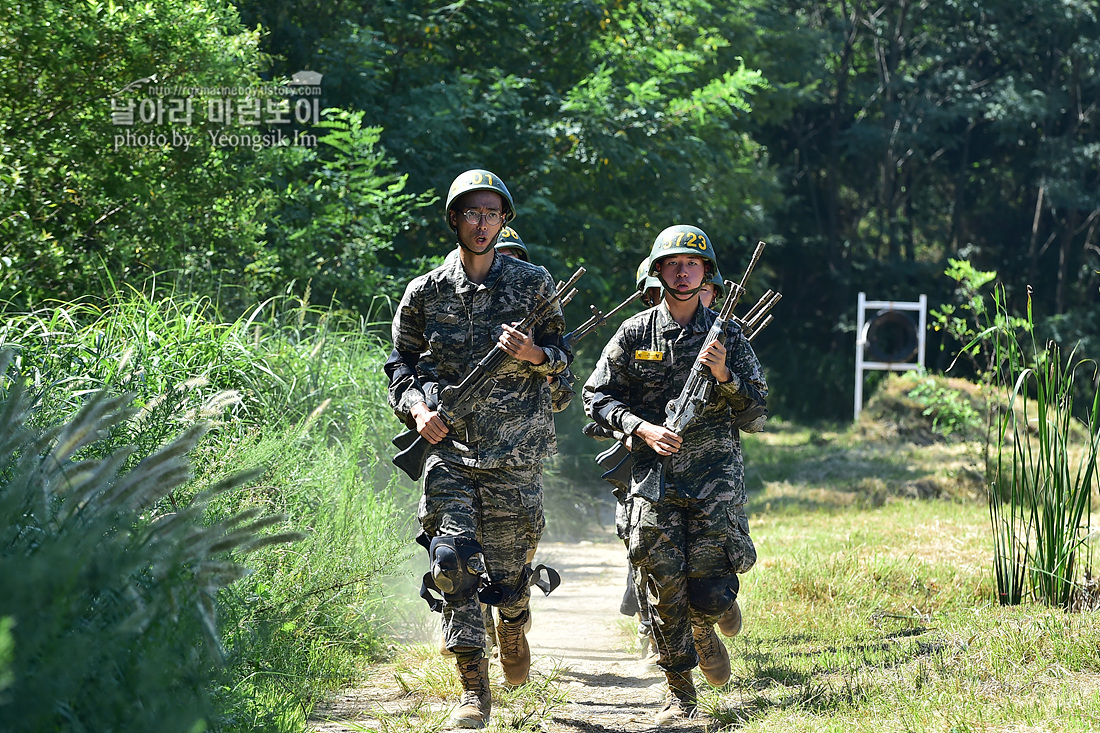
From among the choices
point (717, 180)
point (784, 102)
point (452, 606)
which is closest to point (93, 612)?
point (452, 606)

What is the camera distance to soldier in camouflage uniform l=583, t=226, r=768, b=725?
4.55 meters

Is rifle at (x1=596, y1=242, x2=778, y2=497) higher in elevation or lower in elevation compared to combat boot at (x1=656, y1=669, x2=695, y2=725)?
higher

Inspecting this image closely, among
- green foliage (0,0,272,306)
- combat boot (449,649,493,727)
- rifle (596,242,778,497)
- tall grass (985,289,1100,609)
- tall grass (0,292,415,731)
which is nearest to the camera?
tall grass (0,292,415,731)

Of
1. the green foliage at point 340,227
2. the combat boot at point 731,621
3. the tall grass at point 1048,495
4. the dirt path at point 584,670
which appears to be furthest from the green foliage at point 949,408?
the combat boot at point 731,621

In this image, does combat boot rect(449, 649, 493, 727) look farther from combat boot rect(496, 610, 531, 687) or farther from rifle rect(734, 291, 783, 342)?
rifle rect(734, 291, 783, 342)

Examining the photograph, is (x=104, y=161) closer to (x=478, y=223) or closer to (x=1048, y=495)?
(x=478, y=223)

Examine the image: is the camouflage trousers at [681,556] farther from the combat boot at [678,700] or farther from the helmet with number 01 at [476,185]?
the helmet with number 01 at [476,185]

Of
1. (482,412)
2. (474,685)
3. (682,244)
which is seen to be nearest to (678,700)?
(474,685)

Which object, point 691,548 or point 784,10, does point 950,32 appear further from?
point 691,548

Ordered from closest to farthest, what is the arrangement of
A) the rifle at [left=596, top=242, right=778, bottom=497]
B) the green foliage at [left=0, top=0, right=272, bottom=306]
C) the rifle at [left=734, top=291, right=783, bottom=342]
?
1. the rifle at [left=596, top=242, right=778, bottom=497]
2. the rifle at [left=734, top=291, right=783, bottom=342]
3. the green foliage at [left=0, top=0, right=272, bottom=306]

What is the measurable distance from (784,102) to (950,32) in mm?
6685

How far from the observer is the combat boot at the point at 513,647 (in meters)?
4.68

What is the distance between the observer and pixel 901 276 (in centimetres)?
2695

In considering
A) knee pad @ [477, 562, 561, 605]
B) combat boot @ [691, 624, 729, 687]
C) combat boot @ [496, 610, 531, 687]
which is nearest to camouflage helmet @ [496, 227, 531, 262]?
knee pad @ [477, 562, 561, 605]
